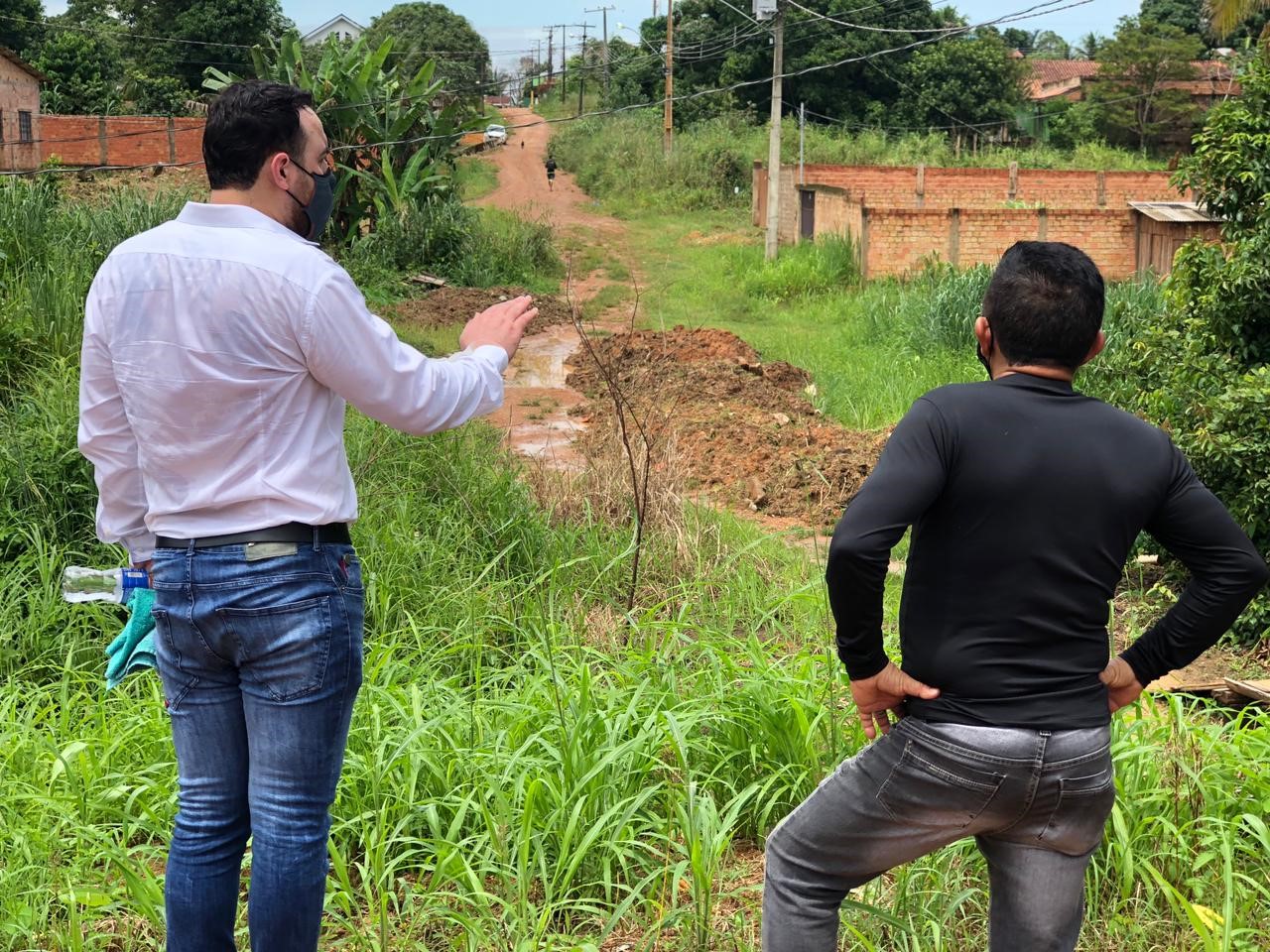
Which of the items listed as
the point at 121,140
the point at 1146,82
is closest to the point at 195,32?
the point at 121,140

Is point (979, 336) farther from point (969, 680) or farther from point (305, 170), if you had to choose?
point (305, 170)

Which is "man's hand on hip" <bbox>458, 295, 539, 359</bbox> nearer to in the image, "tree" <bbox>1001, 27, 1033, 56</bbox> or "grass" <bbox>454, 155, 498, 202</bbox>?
"grass" <bbox>454, 155, 498, 202</bbox>

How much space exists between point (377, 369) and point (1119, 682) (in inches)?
56.1

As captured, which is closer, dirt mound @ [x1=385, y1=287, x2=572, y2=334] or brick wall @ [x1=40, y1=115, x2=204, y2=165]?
dirt mound @ [x1=385, y1=287, x2=572, y2=334]

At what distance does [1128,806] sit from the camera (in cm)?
321

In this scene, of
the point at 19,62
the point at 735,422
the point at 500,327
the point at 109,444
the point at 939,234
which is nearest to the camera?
the point at 109,444

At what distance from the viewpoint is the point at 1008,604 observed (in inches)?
81.4

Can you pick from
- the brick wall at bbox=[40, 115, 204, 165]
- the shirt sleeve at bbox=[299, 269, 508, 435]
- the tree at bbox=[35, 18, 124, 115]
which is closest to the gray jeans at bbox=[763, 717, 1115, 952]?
the shirt sleeve at bbox=[299, 269, 508, 435]

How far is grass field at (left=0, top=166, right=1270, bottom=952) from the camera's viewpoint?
2965 mm

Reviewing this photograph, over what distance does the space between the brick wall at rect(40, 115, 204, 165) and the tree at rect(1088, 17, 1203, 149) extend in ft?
94.8

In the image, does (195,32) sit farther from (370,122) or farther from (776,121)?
(776,121)

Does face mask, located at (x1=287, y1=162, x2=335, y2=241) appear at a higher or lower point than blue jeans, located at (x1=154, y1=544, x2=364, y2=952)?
higher

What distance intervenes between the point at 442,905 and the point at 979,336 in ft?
5.98

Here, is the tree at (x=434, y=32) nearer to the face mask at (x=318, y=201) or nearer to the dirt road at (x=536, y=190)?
the dirt road at (x=536, y=190)
